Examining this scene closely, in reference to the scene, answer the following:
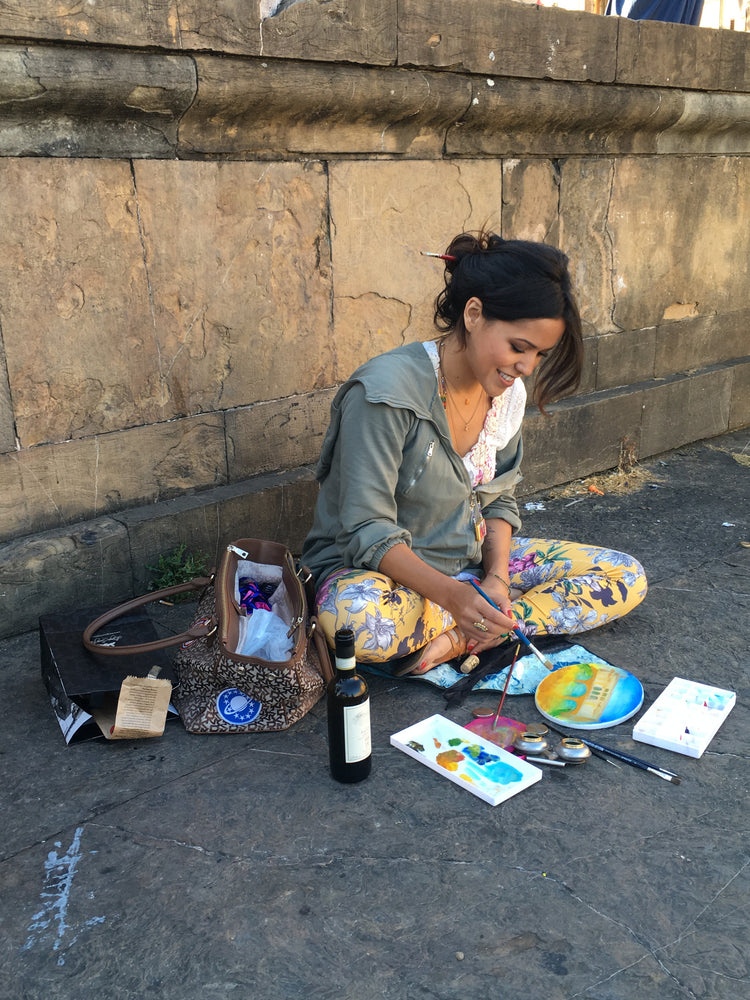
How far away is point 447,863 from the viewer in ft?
6.41

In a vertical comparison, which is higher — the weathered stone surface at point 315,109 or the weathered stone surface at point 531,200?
the weathered stone surface at point 315,109

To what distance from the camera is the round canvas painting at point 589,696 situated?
2492 mm

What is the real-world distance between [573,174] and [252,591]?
3130 millimetres

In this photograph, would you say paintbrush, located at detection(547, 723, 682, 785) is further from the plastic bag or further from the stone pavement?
the plastic bag

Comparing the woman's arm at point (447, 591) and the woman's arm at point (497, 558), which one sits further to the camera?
the woman's arm at point (497, 558)

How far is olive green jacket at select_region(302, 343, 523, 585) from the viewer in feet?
8.30

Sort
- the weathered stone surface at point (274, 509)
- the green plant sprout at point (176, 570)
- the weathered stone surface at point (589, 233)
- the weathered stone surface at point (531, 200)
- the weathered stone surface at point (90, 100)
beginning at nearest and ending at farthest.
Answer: the weathered stone surface at point (90, 100) < the green plant sprout at point (176, 570) < the weathered stone surface at point (274, 509) < the weathered stone surface at point (531, 200) < the weathered stone surface at point (589, 233)

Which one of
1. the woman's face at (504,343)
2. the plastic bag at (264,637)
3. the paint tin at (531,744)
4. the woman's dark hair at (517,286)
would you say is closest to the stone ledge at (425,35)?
the woman's dark hair at (517,286)

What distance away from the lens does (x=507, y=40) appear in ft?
13.1

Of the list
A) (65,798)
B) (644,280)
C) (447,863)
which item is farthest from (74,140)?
(644,280)

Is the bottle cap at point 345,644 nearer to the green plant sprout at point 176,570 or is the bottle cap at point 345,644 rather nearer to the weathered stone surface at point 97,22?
the green plant sprout at point 176,570

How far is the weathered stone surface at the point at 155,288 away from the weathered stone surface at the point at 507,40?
2.39ft

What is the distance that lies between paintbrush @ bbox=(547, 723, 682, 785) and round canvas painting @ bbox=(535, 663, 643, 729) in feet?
0.25

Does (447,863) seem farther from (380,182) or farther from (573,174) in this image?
(573,174)
